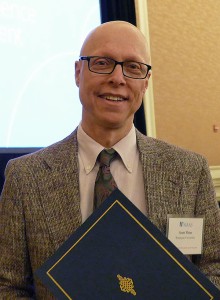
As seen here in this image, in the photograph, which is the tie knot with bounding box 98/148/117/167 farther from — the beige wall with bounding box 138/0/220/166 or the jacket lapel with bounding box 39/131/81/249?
the beige wall with bounding box 138/0/220/166

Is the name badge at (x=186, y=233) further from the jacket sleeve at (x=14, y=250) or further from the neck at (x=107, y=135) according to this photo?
the jacket sleeve at (x=14, y=250)

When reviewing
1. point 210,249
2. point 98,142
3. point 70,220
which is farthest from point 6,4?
point 210,249

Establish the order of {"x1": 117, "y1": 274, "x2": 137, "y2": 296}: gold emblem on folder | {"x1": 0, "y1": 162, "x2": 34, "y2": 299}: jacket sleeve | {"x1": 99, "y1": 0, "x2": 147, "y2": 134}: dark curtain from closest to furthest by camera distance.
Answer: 1. {"x1": 117, "y1": 274, "x2": 137, "y2": 296}: gold emblem on folder
2. {"x1": 0, "y1": 162, "x2": 34, "y2": 299}: jacket sleeve
3. {"x1": 99, "y1": 0, "x2": 147, "y2": 134}: dark curtain

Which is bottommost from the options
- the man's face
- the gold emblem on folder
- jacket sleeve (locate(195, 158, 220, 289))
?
the gold emblem on folder

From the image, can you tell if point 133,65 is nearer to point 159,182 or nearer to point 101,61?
point 101,61

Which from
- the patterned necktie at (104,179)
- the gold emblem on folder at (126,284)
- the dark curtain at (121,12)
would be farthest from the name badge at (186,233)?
the dark curtain at (121,12)

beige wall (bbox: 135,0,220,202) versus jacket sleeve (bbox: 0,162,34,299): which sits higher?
beige wall (bbox: 135,0,220,202)

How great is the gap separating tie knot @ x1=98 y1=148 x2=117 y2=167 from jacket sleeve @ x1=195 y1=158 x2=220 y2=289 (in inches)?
10.0

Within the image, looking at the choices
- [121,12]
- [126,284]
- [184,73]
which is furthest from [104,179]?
[184,73]

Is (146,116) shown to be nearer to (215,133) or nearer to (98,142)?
(215,133)

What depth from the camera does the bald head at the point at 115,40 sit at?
120cm

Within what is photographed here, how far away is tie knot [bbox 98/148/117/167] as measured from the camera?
119 cm

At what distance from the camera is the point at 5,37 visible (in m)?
1.95

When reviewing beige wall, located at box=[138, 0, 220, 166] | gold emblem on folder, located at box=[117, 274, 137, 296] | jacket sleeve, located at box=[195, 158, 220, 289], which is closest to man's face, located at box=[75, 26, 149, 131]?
jacket sleeve, located at box=[195, 158, 220, 289]
